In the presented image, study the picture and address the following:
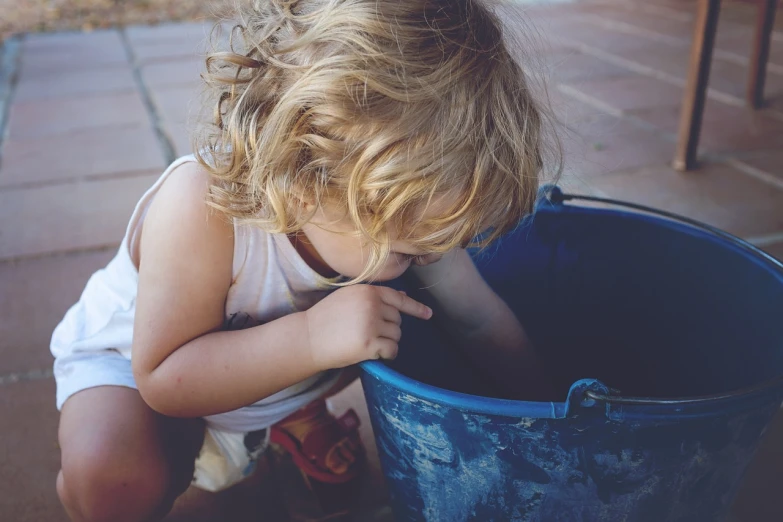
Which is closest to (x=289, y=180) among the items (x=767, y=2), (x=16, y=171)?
(x=16, y=171)

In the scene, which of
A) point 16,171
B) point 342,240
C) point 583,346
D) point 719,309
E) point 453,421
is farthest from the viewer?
point 16,171

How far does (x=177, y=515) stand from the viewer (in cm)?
105

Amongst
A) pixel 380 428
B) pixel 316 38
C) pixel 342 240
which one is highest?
pixel 316 38

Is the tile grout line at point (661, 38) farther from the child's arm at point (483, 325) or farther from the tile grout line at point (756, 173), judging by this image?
the child's arm at point (483, 325)

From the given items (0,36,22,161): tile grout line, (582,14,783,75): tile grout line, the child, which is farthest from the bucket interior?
(582,14,783,75): tile grout line

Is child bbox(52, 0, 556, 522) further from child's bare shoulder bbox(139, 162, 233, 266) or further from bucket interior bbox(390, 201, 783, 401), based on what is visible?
bucket interior bbox(390, 201, 783, 401)

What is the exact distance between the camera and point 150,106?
251 centimetres

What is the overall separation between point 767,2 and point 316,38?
187cm

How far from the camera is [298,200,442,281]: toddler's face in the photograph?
79cm

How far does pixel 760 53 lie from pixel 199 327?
2003 millimetres

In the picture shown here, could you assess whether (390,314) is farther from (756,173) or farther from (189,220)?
(756,173)

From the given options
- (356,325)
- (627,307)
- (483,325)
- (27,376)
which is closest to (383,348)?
(356,325)

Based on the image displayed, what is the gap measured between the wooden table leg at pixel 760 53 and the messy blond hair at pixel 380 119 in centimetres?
170

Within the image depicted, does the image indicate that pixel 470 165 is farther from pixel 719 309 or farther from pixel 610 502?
pixel 719 309
